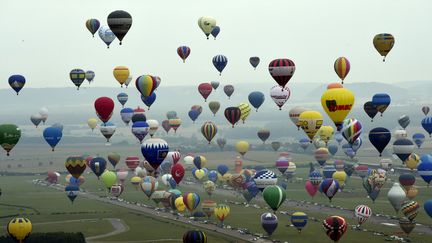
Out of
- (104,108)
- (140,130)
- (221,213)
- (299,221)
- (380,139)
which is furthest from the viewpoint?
(140,130)

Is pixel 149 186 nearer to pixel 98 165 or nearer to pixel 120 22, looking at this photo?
pixel 98 165

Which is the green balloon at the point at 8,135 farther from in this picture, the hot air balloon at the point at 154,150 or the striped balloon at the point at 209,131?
the striped balloon at the point at 209,131

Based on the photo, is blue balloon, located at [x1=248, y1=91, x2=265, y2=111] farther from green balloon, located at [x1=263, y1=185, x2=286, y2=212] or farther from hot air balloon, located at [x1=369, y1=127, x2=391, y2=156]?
green balloon, located at [x1=263, y1=185, x2=286, y2=212]

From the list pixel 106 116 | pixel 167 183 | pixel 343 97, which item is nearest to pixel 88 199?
pixel 167 183

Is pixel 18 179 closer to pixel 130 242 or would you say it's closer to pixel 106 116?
pixel 106 116

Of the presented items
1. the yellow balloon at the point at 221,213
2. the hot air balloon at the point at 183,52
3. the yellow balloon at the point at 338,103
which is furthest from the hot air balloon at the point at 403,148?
the hot air balloon at the point at 183,52

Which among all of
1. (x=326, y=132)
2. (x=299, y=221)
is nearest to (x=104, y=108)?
(x=299, y=221)
